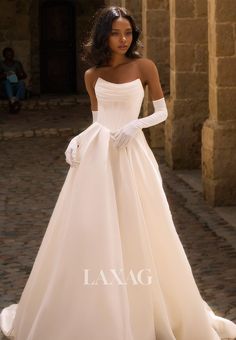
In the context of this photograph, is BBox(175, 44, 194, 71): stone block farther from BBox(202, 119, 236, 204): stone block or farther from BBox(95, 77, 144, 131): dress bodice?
BBox(95, 77, 144, 131): dress bodice

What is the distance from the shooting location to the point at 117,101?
539cm

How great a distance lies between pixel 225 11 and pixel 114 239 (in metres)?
5.03

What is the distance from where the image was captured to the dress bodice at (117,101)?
5.37 m

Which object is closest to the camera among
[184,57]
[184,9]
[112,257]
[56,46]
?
[112,257]

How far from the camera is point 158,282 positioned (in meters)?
5.32

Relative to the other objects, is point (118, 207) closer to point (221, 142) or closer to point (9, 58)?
point (221, 142)

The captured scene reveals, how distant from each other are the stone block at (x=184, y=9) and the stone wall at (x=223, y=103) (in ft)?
6.53

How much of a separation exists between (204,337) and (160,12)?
9.12m

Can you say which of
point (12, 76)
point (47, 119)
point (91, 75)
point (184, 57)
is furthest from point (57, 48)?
point (91, 75)

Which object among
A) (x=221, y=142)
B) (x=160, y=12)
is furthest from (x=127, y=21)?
(x=160, y=12)

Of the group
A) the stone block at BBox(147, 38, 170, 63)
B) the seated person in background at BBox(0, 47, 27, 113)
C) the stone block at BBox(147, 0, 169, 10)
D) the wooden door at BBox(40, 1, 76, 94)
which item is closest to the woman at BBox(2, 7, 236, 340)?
the stone block at BBox(147, 0, 169, 10)

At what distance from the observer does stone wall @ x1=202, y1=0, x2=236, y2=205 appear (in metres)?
9.88

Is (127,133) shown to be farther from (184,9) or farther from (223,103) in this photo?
(184,9)

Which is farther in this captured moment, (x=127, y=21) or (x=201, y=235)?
(x=201, y=235)
